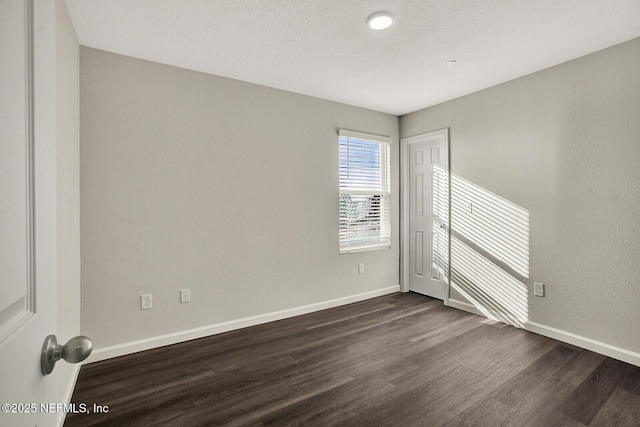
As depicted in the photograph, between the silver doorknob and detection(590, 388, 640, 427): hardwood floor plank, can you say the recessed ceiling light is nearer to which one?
the silver doorknob

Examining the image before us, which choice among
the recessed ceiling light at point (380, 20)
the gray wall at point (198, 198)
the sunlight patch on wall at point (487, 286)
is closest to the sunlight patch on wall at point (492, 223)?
the sunlight patch on wall at point (487, 286)

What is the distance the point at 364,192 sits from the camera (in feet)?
13.8

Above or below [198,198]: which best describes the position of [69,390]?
below

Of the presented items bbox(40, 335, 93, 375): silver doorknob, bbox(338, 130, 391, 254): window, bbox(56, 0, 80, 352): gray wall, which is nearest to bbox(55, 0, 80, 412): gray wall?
bbox(56, 0, 80, 352): gray wall

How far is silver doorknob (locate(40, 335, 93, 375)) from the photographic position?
0.60 metres

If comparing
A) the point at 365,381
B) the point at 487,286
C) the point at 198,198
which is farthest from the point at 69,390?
the point at 487,286

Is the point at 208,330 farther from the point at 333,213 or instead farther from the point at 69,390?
the point at 333,213

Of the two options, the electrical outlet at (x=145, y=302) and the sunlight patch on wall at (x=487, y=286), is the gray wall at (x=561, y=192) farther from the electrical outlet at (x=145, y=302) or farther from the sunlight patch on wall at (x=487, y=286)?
the electrical outlet at (x=145, y=302)

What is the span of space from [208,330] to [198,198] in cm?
128

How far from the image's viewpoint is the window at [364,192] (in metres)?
4.04

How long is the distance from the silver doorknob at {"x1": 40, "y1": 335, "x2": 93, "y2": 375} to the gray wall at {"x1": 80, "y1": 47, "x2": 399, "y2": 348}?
233 centimetres

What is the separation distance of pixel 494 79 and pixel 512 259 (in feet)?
6.15

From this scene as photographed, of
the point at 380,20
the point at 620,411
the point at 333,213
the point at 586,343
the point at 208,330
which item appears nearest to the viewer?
the point at 620,411

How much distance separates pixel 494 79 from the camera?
3258 mm
